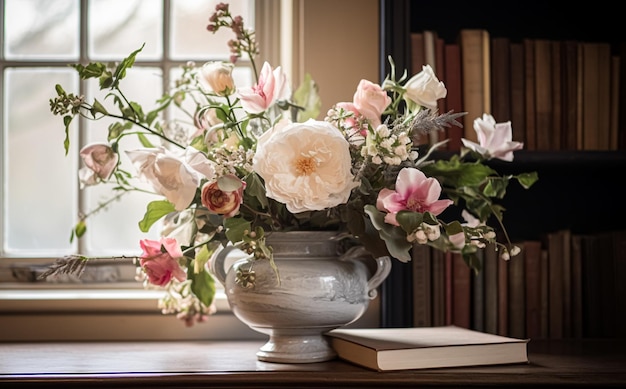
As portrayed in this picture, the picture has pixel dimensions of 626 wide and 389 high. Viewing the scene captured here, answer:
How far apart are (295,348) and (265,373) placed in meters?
0.14

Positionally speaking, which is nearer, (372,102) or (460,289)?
(372,102)

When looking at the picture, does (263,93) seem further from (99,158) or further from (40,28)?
(40,28)

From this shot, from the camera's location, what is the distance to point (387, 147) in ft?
4.34

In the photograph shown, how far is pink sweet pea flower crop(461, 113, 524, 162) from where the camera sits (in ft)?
5.12

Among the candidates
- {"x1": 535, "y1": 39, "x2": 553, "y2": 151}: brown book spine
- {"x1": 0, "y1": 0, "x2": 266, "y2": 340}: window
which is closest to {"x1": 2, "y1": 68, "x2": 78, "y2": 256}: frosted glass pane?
{"x1": 0, "y1": 0, "x2": 266, "y2": 340}: window

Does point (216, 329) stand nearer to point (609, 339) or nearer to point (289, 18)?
point (289, 18)

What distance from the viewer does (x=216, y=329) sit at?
1942 millimetres

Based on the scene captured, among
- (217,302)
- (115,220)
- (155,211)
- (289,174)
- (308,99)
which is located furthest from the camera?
(115,220)

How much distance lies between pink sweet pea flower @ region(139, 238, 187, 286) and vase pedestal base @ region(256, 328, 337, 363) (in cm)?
21

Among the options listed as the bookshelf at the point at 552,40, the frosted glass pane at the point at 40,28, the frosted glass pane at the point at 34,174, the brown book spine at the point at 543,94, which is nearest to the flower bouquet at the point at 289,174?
the brown book spine at the point at 543,94

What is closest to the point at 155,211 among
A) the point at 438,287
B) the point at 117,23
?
the point at 438,287

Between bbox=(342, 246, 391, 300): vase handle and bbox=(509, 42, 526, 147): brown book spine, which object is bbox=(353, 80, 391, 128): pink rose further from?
bbox=(509, 42, 526, 147): brown book spine

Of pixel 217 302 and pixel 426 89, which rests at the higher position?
pixel 426 89

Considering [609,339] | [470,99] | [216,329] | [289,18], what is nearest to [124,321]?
[216,329]
